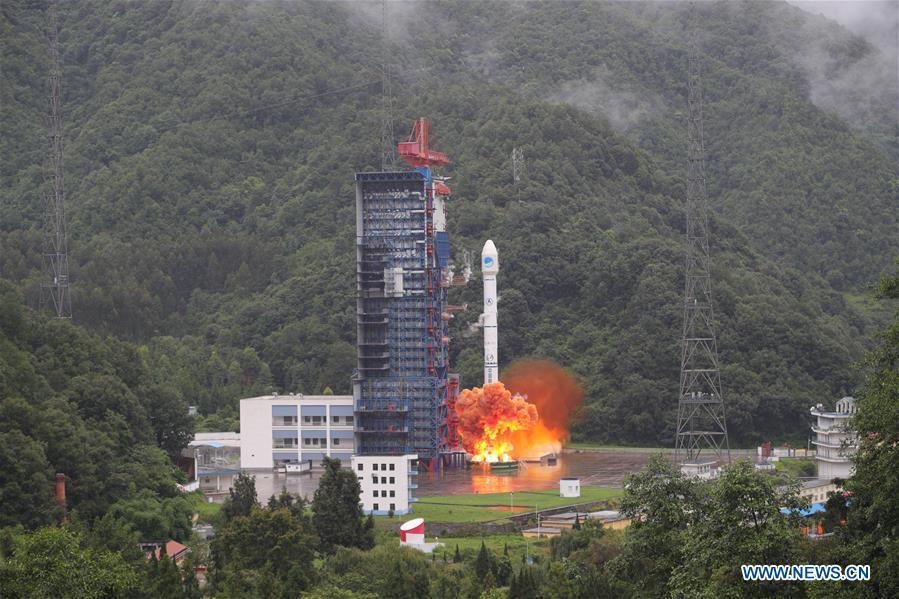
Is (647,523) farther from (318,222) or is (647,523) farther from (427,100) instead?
(427,100)

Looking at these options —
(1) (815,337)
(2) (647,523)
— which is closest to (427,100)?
(1) (815,337)

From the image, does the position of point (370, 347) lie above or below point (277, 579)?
above

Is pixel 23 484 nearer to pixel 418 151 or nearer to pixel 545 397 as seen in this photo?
pixel 418 151

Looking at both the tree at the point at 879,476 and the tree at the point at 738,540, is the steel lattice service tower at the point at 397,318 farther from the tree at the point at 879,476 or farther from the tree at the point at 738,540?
the tree at the point at 738,540

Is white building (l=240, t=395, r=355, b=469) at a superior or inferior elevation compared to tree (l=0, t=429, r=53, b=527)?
superior

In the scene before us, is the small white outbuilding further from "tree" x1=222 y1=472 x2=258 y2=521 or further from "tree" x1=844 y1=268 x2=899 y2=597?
"tree" x1=844 y1=268 x2=899 y2=597

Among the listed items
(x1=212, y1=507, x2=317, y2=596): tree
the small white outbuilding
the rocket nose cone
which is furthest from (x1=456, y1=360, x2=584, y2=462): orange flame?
(x1=212, y1=507, x2=317, y2=596): tree
